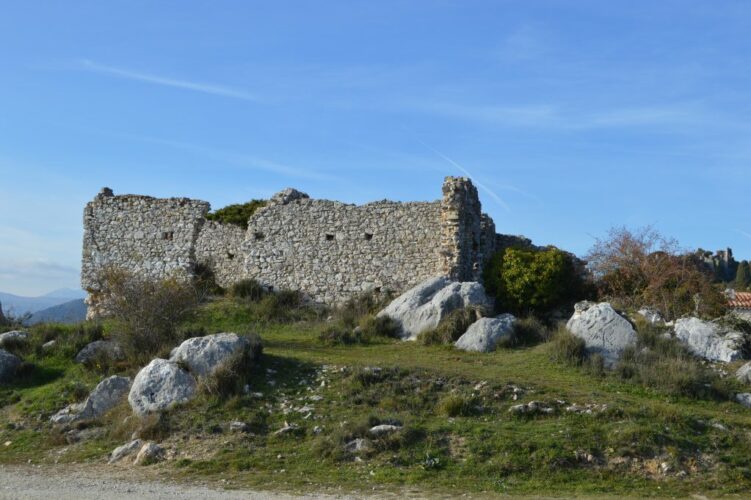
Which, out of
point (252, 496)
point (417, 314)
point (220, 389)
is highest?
point (417, 314)

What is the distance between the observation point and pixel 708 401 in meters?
17.6

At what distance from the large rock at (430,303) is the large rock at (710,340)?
519 cm

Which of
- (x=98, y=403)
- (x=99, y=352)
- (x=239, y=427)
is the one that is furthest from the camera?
(x=99, y=352)

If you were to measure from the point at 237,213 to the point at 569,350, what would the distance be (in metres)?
14.2

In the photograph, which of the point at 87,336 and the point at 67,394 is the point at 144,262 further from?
the point at 67,394

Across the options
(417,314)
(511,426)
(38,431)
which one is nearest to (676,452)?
(511,426)

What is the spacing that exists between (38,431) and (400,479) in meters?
8.37

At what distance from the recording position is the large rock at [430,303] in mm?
23109

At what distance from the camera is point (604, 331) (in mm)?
20375

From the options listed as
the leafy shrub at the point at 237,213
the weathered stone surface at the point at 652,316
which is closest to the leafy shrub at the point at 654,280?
the weathered stone surface at the point at 652,316

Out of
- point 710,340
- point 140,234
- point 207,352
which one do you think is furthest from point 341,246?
point 710,340

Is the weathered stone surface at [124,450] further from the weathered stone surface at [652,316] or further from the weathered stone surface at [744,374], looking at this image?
the weathered stone surface at [652,316]

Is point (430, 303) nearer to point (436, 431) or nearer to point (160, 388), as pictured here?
point (160, 388)

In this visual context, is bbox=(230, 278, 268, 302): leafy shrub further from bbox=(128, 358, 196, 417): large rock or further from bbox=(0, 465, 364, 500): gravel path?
bbox=(0, 465, 364, 500): gravel path
